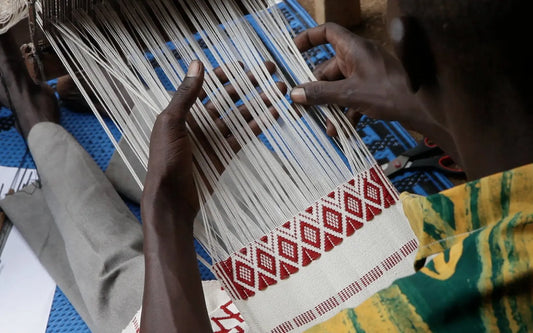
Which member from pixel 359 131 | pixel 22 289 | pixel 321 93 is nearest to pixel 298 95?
pixel 321 93

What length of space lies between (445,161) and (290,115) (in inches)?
31.3

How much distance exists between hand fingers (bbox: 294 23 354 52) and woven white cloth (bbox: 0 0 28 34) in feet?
1.93

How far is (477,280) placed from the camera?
0.69m

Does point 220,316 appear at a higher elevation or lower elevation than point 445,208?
lower

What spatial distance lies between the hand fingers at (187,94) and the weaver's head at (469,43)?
52 cm

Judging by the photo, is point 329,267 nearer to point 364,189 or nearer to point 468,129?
point 364,189

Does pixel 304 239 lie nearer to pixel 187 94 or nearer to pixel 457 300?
pixel 187 94

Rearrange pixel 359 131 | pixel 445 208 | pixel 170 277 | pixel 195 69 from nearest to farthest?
pixel 445 208, pixel 170 277, pixel 195 69, pixel 359 131

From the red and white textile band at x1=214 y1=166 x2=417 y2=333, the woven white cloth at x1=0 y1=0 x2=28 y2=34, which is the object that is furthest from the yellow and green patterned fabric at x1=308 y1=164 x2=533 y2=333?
the woven white cloth at x1=0 y1=0 x2=28 y2=34

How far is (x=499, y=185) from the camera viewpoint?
0.71 meters

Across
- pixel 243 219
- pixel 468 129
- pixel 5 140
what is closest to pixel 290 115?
pixel 243 219

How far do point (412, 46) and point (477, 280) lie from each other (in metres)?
0.29

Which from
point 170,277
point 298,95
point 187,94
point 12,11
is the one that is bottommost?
point 170,277

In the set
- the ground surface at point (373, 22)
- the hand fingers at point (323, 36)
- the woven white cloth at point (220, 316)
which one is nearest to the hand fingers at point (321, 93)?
the hand fingers at point (323, 36)
